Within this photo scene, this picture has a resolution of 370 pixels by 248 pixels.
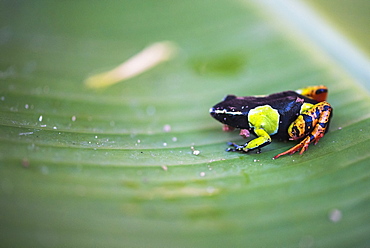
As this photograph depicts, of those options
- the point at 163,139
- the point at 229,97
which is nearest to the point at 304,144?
the point at 229,97

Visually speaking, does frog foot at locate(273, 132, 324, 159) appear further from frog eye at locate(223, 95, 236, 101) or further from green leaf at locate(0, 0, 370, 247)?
frog eye at locate(223, 95, 236, 101)

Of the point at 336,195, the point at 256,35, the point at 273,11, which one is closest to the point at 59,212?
the point at 336,195

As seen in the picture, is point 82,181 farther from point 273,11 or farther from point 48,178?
point 273,11

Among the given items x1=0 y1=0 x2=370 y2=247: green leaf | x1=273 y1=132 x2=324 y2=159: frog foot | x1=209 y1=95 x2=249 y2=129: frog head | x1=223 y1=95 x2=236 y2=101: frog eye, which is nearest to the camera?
x1=0 y1=0 x2=370 y2=247: green leaf

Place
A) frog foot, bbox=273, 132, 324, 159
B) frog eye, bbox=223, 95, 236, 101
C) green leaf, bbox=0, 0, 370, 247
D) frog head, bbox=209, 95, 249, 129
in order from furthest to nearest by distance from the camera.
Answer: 1. frog eye, bbox=223, 95, 236, 101
2. frog head, bbox=209, 95, 249, 129
3. frog foot, bbox=273, 132, 324, 159
4. green leaf, bbox=0, 0, 370, 247

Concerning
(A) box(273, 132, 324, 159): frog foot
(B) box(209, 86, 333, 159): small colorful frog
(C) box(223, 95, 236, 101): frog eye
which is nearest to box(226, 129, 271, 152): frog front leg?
(B) box(209, 86, 333, 159): small colorful frog

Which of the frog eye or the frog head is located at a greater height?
the frog eye

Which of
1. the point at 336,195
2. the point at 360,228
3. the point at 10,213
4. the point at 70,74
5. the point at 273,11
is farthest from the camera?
the point at 273,11

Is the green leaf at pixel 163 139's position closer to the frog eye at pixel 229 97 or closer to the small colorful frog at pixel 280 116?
the small colorful frog at pixel 280 116
